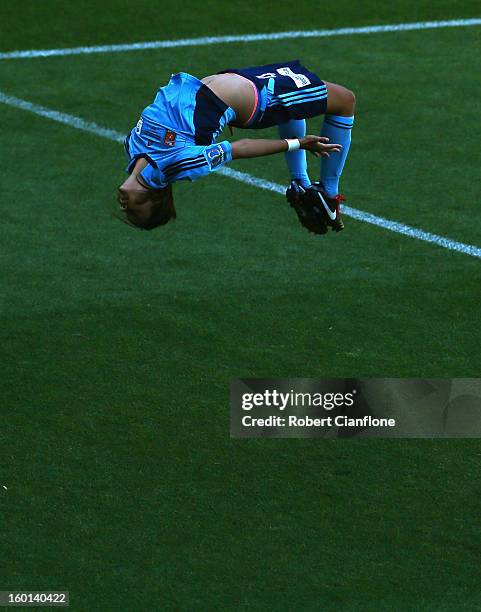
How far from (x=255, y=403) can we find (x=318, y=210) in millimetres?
1631

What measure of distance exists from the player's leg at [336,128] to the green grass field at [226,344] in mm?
1022

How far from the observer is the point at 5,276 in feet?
37.2

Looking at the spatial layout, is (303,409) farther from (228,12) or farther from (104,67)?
(228,12)

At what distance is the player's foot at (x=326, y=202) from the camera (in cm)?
1001

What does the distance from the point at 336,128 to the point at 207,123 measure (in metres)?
1.28

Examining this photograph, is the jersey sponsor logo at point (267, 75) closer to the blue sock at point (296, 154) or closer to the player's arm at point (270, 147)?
the blue sock at point (296, 154)

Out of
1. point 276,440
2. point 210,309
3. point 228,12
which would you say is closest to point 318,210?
point 210,309

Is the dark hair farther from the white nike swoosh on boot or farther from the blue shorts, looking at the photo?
the white nike swoosh on boot

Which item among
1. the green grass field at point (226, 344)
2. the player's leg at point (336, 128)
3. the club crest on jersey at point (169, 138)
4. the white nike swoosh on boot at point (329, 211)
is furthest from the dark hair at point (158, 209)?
the player's leg at point (336, 128)

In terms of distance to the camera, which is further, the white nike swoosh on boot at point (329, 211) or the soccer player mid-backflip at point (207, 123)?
the white nike swoosh on boot at point (329, 211)

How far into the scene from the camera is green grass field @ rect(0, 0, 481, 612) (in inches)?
301

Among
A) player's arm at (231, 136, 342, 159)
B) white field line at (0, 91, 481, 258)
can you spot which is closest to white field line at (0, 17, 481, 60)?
white field line at (0, 91, 481, 258)

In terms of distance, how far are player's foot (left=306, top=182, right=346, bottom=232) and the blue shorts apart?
60 centimetres

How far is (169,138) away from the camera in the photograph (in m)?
9.08
